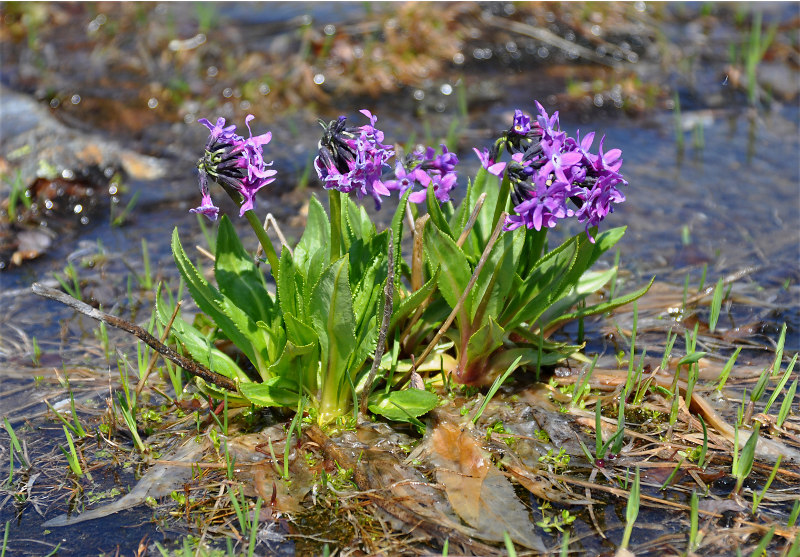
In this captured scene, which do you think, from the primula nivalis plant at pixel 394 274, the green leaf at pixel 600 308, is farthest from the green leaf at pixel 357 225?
the green leaf at pixel 600 308

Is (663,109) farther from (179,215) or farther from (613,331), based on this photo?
(179,215)

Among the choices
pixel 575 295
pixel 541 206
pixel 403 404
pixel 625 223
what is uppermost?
pixel 541 206

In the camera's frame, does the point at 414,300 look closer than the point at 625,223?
Yes

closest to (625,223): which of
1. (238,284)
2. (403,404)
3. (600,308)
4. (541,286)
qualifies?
(600,308)

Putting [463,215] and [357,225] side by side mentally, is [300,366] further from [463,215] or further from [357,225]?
[463,215]

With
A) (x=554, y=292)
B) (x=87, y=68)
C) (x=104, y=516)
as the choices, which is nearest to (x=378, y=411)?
(x=554, y=292)

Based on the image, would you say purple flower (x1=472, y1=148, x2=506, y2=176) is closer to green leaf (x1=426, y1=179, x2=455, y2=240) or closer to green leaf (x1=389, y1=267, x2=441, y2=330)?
green leaf (x1=426, y1=179, x2=455, y2=240)
